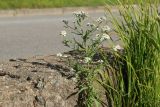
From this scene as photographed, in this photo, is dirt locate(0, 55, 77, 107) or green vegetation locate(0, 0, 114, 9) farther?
green vegetation locate(0, 0, 114, 9)

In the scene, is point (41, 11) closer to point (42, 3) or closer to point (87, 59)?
point (42, 3)

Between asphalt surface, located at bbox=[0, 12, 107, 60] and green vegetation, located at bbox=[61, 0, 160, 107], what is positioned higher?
green vegetation, located at bbox=[61, 0, 160, 107]

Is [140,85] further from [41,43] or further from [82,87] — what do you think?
[41,43]

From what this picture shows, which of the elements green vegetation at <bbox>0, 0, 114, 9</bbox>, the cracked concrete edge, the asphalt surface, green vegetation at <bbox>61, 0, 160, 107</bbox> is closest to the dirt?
green vegetation at <bbox>61, 0, 160, 107</bbox>

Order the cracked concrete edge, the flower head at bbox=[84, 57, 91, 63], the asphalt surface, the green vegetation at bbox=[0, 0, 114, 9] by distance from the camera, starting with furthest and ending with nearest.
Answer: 1. the green vegetation at bbox=[0, 0, 114, 9]
2. the cracked concrete edge
3. the asphalt surface
4. the flower head at bbox=[84, 57, 91, 63]

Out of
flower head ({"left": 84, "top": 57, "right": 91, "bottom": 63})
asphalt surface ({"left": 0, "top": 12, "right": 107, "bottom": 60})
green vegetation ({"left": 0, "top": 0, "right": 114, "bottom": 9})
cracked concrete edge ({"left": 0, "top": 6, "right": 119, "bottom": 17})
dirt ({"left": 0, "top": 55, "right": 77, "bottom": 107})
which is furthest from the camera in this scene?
green vegetation ({"left": 0, "top": 0, "right": 114, "bottom": 9})

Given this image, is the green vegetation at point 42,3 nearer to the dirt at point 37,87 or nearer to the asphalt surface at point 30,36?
the asphalt surface at point 30,36

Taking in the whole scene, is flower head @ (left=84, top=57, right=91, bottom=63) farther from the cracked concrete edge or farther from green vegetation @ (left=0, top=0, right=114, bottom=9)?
green vegetation @ (left=0, top=0, right=114, bottom=9)

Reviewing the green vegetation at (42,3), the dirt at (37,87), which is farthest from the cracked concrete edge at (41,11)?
the dirt at (37,87)
